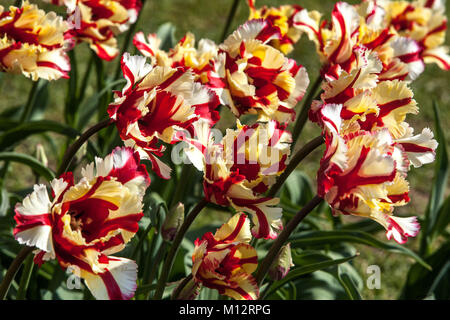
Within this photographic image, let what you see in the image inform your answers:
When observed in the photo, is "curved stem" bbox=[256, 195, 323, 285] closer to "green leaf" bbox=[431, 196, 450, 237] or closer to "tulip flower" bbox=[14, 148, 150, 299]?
"tulip flower" bbox=[14, 148, 150, 299]

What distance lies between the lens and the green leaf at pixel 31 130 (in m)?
1.60

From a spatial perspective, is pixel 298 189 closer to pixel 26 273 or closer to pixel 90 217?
pixel 26 273

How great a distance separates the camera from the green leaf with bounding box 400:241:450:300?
6.01 feet

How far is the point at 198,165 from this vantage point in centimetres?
94

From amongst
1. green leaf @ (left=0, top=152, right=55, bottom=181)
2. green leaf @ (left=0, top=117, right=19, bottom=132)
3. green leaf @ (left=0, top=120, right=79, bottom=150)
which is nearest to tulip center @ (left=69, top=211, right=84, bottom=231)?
green leaf @ (left=0, top=152, right=55, bottom=181)

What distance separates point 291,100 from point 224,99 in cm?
13

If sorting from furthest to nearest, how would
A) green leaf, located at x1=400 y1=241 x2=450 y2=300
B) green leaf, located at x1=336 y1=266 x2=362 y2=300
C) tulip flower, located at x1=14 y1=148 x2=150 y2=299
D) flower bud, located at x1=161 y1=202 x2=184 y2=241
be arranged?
green leaf, located at x1=400 y1=241 x2=450 y2=300 → green leaf, located at x1=336 y1=266 x2=362 y2=300 → flower bud, located at x1=161 y1=202 x2=184 y2=241 → tulip flower, located at x1=14 y1=148 x2=150 y2=299

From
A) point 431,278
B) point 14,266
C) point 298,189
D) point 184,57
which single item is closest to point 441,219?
point 431,278

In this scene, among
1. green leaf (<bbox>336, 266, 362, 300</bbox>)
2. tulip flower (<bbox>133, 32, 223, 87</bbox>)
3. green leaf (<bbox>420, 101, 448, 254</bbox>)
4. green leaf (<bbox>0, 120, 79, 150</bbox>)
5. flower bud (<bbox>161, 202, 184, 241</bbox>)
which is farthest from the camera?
green leaf (<bbox>420, 101, 448, 254</bbox>)

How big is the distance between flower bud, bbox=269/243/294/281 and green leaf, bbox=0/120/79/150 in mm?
708

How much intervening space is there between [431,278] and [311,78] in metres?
1.80

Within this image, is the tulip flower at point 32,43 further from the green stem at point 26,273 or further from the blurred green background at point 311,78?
the blurred green background at point 311,78

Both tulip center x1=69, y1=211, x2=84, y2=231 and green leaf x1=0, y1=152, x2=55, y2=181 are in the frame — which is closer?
tulip center x1=69, y1=211, x2=84, y2=231
